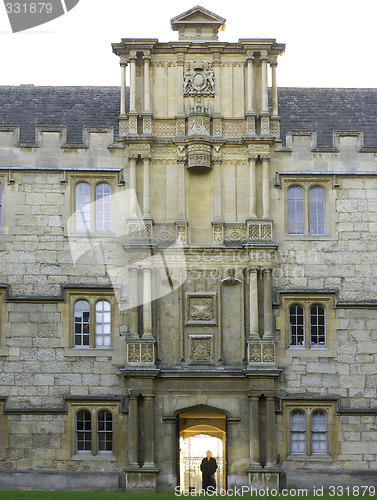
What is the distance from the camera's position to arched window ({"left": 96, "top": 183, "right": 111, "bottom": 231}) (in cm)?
3369

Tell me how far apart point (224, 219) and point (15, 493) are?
1051 cm

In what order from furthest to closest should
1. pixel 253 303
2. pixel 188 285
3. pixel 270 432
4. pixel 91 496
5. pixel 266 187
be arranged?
1. pixel 266 187
2. pixel 188 285
3. pixel 253 303
4. pixel 270 432
5. pixel 91 496

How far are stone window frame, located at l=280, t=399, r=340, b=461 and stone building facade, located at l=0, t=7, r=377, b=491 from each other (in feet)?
0.14

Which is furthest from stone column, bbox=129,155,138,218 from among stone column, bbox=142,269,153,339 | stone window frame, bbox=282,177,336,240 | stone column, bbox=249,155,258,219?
stone window frame, bbox=282,177,336,240

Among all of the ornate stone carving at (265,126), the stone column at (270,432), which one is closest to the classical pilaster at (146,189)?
the ornate stone carving at (265,126)

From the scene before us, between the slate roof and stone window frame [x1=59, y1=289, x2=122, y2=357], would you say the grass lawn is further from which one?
the slate roof

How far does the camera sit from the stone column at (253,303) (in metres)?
32.7

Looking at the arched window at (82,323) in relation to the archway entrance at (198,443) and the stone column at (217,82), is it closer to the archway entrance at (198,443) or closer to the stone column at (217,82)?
the archway entrance at (198,443)

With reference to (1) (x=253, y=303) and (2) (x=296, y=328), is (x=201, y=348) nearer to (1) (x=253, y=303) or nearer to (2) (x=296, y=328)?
(1) (x=253, y=303)

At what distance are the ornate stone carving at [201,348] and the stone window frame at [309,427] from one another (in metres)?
2.75

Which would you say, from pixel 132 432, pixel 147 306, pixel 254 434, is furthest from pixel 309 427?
pixel 147 306

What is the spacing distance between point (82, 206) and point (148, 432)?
24.1 ft

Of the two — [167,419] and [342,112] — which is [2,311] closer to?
[167,419]

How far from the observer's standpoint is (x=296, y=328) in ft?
109
